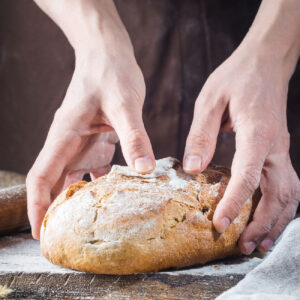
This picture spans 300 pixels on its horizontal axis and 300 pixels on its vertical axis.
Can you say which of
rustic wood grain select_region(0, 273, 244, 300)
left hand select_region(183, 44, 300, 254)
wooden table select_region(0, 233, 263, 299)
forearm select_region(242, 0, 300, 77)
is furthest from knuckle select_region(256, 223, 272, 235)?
forearm select_region(242, 0, 300, 77)

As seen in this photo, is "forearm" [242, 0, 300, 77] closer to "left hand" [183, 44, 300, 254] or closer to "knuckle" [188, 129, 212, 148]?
"left hand" [183, 44, 300, 254]

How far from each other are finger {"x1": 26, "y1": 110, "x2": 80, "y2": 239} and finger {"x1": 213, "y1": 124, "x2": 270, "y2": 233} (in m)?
0.48

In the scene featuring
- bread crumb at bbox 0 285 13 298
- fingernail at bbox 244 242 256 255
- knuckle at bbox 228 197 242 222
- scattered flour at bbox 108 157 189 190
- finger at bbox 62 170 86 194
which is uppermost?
scattered flour at bbox 108 157 189 190

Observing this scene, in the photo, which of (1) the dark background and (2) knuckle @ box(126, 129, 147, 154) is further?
(1) the dark background

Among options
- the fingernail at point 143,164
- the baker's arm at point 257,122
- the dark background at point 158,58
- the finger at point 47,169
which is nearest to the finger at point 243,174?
the baker's arm at point 257,122

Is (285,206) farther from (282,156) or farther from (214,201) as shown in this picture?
(214,201)

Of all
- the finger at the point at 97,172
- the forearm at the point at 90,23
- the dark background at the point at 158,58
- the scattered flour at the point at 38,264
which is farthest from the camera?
the dark background at the point at 158,58

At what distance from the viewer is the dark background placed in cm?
199

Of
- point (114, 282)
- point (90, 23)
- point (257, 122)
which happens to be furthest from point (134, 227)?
point (90, 23)

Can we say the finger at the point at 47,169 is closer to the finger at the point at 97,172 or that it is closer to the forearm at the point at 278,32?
the finger at the point at 97,172

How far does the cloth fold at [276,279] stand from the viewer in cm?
92

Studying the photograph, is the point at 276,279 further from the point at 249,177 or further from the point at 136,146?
the point at 136,146

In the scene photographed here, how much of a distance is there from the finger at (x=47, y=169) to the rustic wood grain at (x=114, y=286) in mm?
301

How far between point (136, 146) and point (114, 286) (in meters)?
0.36
